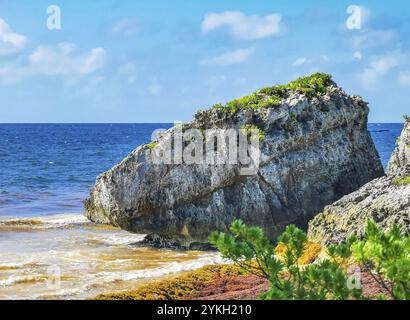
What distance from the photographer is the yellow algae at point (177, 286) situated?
17.0 m

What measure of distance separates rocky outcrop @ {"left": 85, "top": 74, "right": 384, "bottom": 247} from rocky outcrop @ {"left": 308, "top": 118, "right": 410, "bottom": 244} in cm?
439

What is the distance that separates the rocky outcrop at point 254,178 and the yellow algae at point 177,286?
463cm

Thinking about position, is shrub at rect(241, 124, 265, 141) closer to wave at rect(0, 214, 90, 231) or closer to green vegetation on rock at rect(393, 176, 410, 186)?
green vegetation on rock at rect(393, 176, 410, 186)

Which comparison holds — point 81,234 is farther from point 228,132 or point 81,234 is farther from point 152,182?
point 228,132

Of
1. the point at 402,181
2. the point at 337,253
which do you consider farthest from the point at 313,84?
the point at 337,253

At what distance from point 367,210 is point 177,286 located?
6075 millimetres

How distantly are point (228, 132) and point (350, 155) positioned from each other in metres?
5.38

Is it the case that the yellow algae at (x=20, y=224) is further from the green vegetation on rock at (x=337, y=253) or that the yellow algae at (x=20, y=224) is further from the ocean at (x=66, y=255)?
the green vegetation on rock at (x=337, y=253)

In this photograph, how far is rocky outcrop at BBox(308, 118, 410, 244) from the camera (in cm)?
1727

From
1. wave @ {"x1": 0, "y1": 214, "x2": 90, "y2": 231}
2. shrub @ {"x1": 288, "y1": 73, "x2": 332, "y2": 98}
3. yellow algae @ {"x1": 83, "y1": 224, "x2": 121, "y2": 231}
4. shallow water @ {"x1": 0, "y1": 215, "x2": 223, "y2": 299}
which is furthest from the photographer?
wave @ {"x1": 0, "y1": 214, "x2": 90, "y2": 231}

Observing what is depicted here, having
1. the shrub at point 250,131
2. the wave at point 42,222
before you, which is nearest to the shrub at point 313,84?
the shrub at point 250,131

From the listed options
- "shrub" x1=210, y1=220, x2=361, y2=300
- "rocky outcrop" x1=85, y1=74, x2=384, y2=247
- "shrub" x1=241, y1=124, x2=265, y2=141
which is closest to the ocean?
"rocky outcrop" x1=85, y1=74, x2=384, y2=247

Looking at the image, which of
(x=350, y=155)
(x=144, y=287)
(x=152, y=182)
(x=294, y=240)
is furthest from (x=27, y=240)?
(x=294, y=240)
